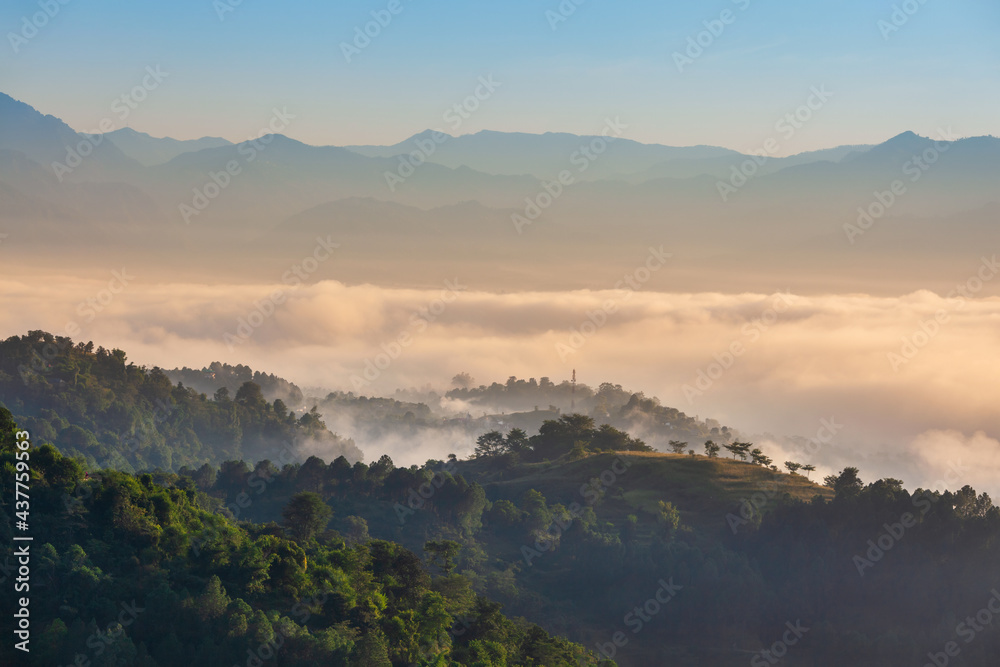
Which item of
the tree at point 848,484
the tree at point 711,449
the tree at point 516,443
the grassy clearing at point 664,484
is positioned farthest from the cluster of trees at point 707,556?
the tree at point 516,443

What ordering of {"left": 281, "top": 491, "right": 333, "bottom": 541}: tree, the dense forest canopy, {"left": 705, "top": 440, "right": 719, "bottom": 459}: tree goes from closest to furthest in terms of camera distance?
the dense forest canopy → {"left": 281, "top": 491, "right": 333, "bottom": 541}: tree → {"left": 705, "top": 440, "right": 719, "bottom": 459}: tree

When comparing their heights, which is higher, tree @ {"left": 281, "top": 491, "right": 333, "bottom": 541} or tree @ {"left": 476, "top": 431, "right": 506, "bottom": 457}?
tree @ {"left": 476, "top": 431, "right": 506, "bottom": 457}

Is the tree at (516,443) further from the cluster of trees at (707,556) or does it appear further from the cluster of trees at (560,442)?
the cluster of trees at (707,556)

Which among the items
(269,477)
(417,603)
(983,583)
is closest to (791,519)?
(983,583)

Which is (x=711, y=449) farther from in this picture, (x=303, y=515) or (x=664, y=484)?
(x=303, y=515)

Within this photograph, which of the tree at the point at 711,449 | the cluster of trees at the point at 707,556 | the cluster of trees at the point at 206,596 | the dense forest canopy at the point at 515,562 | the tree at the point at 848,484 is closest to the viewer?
the cluster of trees at the point at 206,596

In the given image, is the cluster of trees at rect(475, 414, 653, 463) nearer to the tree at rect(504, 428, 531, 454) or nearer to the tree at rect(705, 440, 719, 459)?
the tree at rect(504, 428, 531, 454)

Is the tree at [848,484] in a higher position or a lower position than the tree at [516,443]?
lower

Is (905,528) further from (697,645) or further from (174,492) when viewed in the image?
(174,492)

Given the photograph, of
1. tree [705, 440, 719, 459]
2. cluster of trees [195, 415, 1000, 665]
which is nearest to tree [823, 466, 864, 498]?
cluster of trees [195, 415, 1000, 665]
